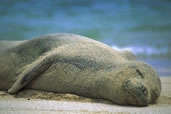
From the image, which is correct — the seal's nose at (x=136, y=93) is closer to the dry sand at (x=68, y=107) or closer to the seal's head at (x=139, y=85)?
the seal's head at (x=139, y=85)

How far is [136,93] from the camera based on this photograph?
128 inches

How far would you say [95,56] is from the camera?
4.08 m

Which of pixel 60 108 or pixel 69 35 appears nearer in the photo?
pixel 60 108

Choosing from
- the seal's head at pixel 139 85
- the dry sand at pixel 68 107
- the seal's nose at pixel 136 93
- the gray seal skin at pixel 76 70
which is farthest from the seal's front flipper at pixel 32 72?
the seal's nose at pixel 136 93

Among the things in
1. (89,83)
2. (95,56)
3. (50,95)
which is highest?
(95,56)

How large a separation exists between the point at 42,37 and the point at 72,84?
3.91ft

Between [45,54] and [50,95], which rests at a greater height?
[45,54]

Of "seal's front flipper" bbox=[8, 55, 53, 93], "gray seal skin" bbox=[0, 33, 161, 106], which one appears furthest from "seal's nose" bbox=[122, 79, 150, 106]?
"seal's front flipper" bbox=[8, 55, 53, 93]

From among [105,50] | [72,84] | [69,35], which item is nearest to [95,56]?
[105,50]

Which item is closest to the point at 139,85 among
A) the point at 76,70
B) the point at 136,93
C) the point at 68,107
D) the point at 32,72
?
the point at 136,93

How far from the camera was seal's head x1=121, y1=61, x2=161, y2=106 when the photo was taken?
3266 millimetres

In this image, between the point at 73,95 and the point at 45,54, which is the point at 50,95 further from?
the point at 45,54

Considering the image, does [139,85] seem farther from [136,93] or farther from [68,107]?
[68,107]

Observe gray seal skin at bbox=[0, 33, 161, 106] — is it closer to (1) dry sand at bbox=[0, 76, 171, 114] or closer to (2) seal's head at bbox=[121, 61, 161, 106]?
(2) seal's head at bbox=[121, 61, 161, 106]
